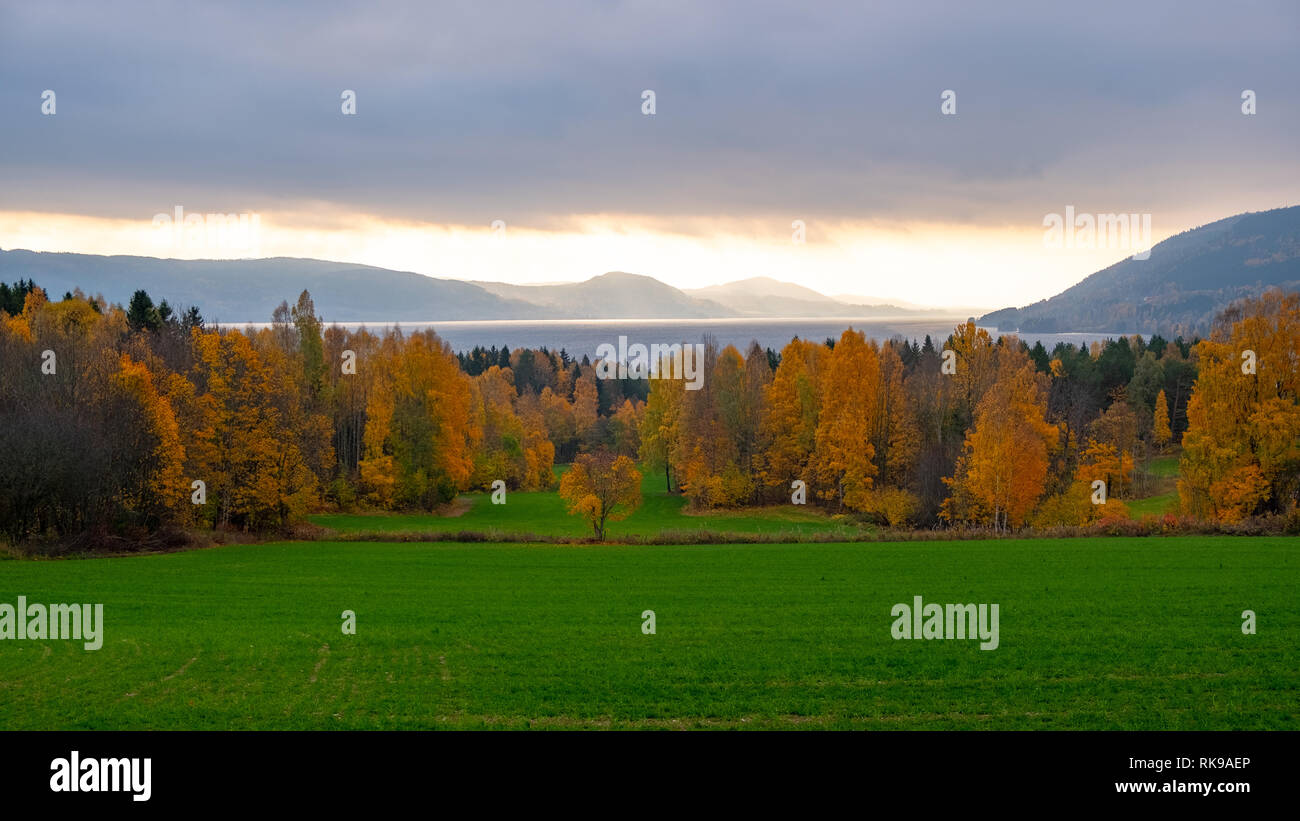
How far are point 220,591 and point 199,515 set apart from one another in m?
20.5

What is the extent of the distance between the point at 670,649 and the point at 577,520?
4708cm

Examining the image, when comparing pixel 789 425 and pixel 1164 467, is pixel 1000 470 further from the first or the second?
pixel 1164 467

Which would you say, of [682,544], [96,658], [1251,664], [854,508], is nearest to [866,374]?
[854,508]

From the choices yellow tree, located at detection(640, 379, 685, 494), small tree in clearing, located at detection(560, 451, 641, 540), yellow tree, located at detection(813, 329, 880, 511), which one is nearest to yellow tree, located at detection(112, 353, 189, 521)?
small tree in clearing, located at detection(560, 451, 641, 540)

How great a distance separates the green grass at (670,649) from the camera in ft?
49.7

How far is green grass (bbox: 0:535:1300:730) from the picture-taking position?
15.2m

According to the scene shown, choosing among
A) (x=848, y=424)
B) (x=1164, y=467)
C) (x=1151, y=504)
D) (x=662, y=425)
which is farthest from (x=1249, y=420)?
(x=1164, y=467)

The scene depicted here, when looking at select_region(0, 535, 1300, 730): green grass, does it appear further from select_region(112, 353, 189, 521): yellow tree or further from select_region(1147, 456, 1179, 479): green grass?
select_region(1147, 456, 1179, 479): green grass

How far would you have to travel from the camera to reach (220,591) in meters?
30.4

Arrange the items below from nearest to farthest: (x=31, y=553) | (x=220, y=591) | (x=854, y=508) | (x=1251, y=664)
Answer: (x=1251, y=664)
(x=220, y=591)
(x=31, y=553)
(x=854, y=508)

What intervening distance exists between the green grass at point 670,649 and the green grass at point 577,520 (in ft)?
81.7

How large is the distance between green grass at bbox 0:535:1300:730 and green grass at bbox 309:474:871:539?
24.9 metres

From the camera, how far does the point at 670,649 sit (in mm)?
20125
